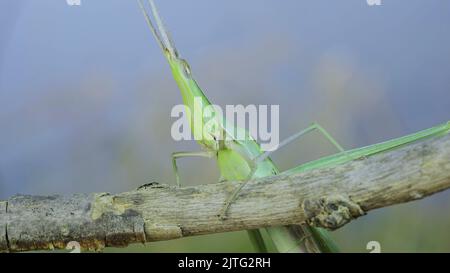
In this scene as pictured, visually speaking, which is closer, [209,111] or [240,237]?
[209,111]

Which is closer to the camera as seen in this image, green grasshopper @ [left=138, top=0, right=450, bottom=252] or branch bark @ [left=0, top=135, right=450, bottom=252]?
branch bark @ [left=0, top=135, right=450, bottom=252]

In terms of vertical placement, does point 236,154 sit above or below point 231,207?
above

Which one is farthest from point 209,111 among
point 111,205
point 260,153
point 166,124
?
point 166,124

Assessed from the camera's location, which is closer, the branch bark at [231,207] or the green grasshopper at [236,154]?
the branch bark at [231,207]

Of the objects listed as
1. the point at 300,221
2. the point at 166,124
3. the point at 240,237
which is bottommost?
the point at 300,221

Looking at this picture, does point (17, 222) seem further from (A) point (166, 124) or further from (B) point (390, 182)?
(B) point (390, 182)
